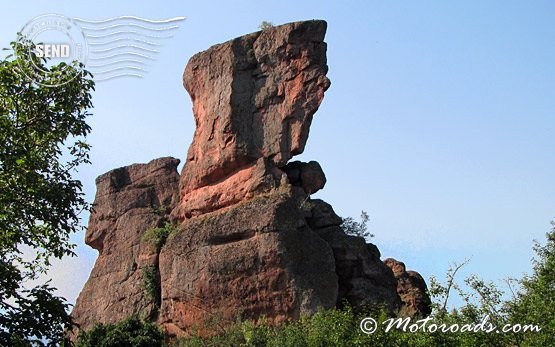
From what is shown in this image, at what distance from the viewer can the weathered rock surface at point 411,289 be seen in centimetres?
3731

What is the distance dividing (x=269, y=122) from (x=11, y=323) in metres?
22.2

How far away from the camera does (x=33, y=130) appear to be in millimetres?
18812

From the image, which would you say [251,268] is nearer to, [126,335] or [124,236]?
[126,335]

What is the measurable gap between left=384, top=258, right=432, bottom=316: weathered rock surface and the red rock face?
836 centimetres

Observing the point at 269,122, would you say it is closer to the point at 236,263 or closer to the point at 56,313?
the point at 236,263

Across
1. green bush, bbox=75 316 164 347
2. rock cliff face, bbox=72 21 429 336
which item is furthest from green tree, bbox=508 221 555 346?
green bush, bbox=75 316 164 347

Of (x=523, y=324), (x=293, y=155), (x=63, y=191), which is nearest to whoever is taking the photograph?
(x=63, y=191)

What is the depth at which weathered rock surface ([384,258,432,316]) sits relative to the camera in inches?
1469

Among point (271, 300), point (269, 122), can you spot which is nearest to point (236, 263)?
point (271, 300)

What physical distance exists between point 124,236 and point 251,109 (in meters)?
10.1

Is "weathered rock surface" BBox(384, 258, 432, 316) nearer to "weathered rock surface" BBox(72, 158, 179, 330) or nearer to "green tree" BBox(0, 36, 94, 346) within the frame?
"weathered rock surface" BBox(72, 158, 179, 330)

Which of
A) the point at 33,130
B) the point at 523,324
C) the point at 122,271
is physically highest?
the point at 122,271

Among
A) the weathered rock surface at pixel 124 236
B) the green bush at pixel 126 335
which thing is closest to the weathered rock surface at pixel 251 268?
the green bush at pixel 126 335

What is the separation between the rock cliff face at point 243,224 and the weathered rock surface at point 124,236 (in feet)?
0.25
